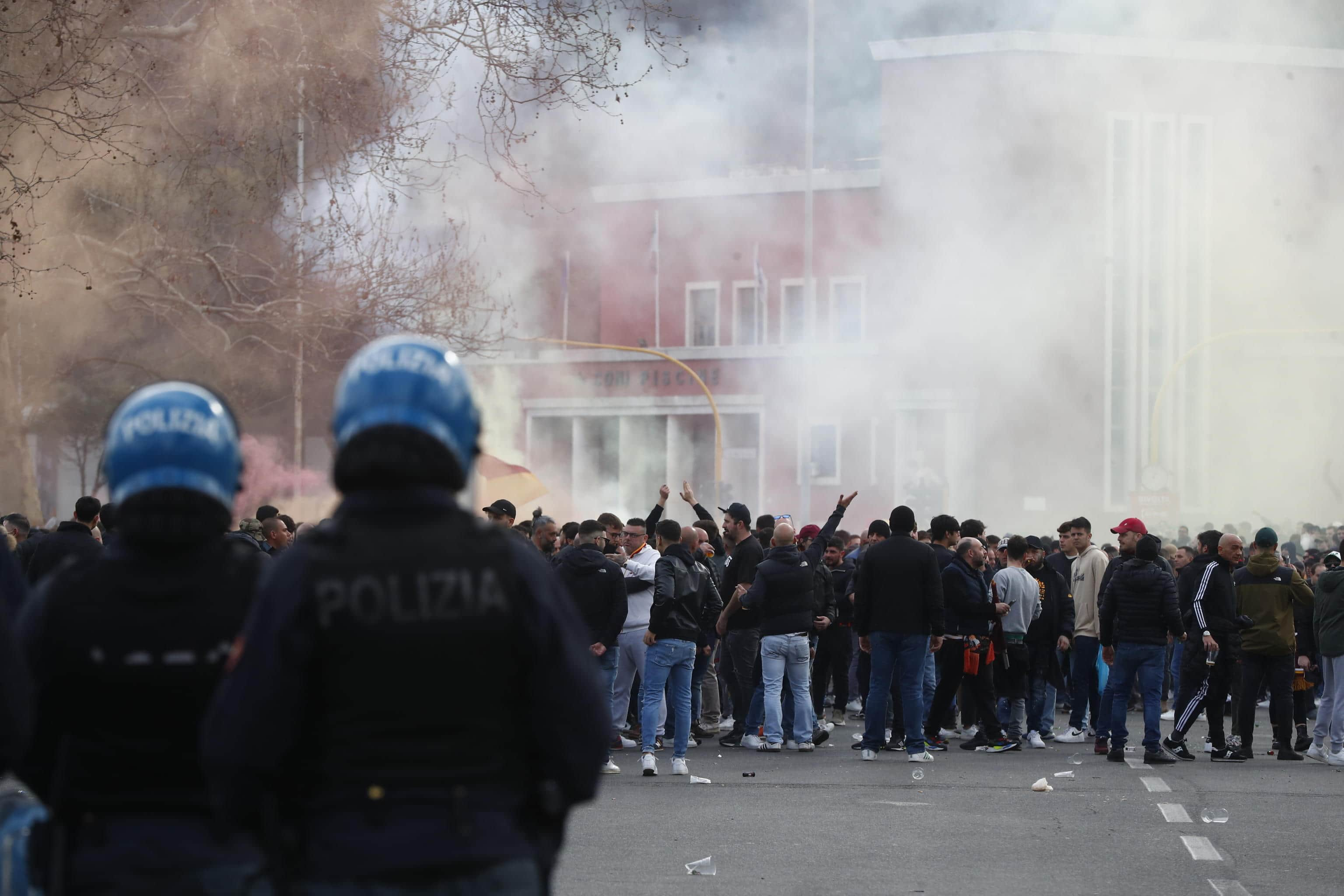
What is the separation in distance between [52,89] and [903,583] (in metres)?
8.84

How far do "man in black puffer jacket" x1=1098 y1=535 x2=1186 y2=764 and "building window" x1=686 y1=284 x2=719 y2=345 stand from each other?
30393mm

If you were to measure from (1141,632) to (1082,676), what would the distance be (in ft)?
5.42

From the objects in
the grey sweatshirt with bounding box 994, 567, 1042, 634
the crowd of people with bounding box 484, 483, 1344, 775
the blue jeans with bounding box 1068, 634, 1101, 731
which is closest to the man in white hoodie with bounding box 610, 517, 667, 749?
the crowd of people with bounding box 484, 483, 1344, 775

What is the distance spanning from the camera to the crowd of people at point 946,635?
10242 mm

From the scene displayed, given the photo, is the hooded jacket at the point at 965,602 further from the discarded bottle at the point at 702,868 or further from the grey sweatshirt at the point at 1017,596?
the discarded bottle at the point at 702,868

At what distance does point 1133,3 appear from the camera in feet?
127

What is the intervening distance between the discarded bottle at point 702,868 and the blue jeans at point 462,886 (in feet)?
14.1

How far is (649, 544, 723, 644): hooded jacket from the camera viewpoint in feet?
32.6

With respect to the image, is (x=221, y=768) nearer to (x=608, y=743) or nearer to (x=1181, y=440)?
(x=608, y=743)

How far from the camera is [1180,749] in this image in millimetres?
11328

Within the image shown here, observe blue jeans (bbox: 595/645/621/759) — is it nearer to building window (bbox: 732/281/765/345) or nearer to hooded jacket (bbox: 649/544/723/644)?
hooded jacket (bbox: 649/544/723/644)

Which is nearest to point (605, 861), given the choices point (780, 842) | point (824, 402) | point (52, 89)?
point (780, 842)

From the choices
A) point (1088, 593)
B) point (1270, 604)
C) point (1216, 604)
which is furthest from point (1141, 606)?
point (1088, 593)

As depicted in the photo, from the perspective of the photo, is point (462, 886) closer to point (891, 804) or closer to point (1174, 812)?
point (891, 804)
